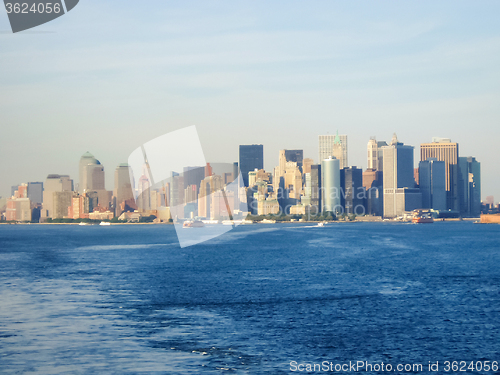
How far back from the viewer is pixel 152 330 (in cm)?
3794

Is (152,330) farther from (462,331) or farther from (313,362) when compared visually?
(462,331)

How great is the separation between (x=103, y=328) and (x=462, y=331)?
22.9 metres

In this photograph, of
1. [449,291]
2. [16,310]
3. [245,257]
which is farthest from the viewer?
[245,257]

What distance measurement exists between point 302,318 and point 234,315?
4.95m

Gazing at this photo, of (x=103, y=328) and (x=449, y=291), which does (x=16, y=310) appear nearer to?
(x=103, y=328)

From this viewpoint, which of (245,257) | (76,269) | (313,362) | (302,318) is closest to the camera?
(313,362)

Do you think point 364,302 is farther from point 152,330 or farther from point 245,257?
point 245,257

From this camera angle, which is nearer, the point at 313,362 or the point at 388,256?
the point at 313,362

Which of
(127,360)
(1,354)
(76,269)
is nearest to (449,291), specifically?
(127,360)

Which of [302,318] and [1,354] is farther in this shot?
[302,318]

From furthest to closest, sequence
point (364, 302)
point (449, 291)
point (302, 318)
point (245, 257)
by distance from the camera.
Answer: point (245, 257)
point (449, 291)
point (364, 302)
point (302, 318)

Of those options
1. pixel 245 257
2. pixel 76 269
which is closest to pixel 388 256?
pixel 245 257

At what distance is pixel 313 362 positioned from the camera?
99.7 ft

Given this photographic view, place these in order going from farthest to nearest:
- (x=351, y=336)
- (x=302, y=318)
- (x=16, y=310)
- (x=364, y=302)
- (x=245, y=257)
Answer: (x=245, y=257) < (x=364, y=302) < (x=16, y=310) < (x=302, y=318) < (x=351, y=336)
